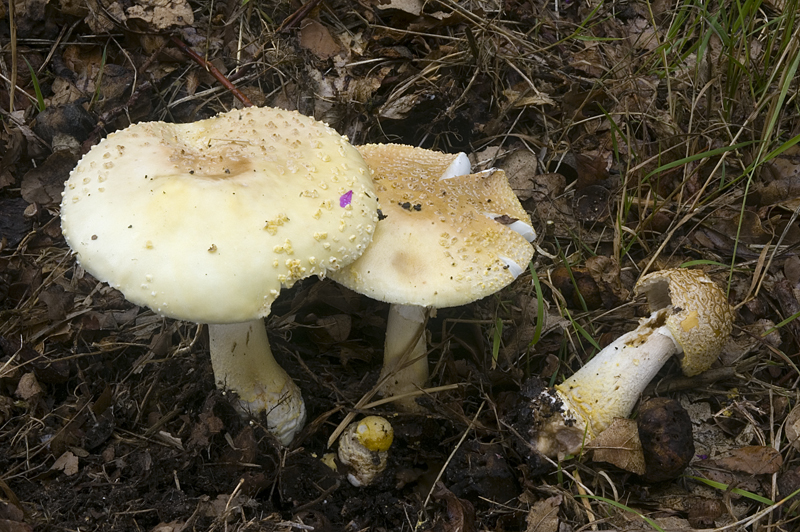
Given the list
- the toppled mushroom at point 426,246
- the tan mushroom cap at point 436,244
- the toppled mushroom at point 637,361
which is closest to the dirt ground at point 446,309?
the toppled mushroom at point 637,361

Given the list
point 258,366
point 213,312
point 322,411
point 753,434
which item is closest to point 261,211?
point 213,312

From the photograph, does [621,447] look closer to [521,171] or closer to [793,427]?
[793,427]

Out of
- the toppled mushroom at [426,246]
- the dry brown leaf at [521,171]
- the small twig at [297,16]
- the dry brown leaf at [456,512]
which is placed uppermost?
the small twig at [297,16]

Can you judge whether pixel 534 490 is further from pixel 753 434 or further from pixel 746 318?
pixel 746 318

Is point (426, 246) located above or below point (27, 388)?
above

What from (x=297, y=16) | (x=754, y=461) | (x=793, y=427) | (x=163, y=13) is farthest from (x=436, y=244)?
(x=163, y=13)

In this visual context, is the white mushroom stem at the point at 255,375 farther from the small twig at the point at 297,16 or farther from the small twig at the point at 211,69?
the small twig at the point at 297,16
